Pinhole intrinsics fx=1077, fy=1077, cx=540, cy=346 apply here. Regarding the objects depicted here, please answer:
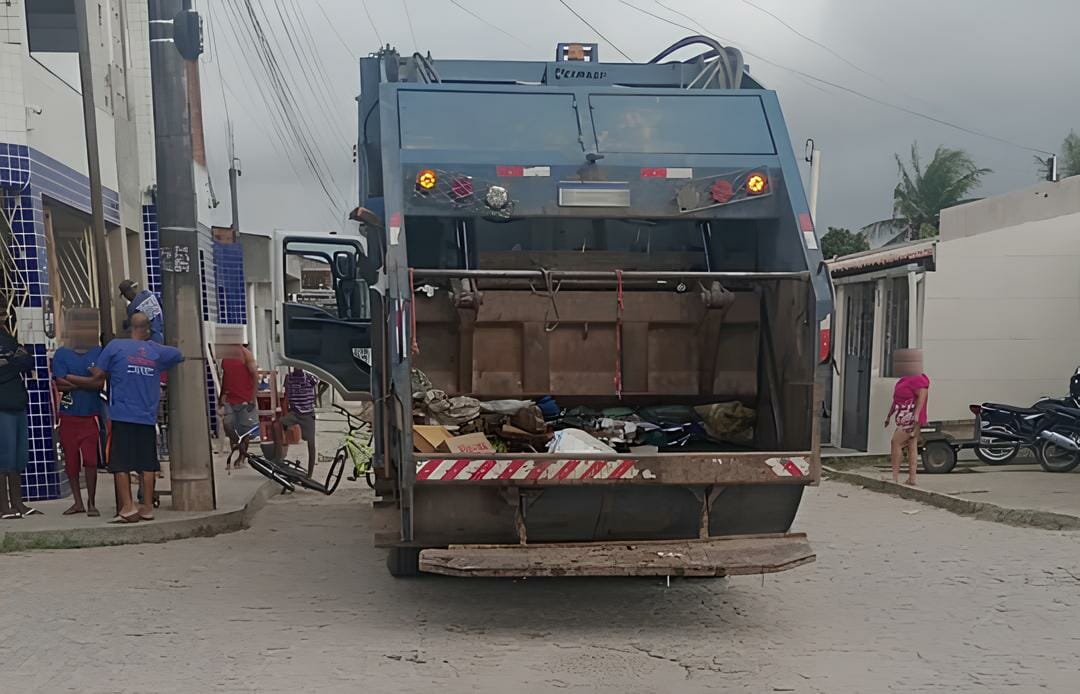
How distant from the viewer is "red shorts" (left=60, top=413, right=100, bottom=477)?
801 centimetres

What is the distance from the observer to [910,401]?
1052 cm

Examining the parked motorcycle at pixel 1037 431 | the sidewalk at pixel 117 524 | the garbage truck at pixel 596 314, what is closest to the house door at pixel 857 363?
the parked motorcycle at pixel 1037 431

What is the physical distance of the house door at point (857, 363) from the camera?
47.2ft

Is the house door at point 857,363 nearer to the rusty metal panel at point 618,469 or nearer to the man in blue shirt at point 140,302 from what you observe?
the man in blue shirt at point 140,302

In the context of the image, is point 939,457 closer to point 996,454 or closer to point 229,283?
point 996,454

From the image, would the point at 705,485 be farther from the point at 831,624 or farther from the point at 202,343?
the point at 202,343

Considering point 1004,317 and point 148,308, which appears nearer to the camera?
point 148,308

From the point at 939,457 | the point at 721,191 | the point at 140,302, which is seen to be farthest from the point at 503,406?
the point at 939,457

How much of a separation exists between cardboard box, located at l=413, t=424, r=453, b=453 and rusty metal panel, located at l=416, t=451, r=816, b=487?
177mm

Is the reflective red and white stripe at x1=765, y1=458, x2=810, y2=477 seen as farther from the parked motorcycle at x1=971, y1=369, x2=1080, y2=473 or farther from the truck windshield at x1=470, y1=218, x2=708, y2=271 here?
the parked motorcycle at x1=971, y1=369, x2=1080, y2=473

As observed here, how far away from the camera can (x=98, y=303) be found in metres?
11.0

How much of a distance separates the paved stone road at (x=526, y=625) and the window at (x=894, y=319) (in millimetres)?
5929

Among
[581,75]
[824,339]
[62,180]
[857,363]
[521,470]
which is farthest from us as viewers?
[857,363]

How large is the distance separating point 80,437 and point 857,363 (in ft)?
34.2
